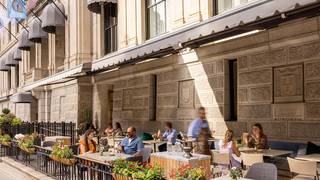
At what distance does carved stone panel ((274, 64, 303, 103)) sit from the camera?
1017 centimetres

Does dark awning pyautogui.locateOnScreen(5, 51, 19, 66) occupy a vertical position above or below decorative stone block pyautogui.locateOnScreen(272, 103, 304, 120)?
above

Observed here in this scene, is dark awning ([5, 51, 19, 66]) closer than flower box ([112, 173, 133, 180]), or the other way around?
flower box ([112, 173, 133, 180])

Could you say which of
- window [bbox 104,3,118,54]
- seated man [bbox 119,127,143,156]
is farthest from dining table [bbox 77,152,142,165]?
window [bbox 104,3,118,54]

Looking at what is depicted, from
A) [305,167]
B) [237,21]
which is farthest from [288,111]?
[305,167]

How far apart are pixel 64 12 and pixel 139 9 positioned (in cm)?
957

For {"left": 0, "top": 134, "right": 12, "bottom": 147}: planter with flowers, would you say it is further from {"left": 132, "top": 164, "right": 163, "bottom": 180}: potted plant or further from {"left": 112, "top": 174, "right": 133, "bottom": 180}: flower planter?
{"left": 132, "top": 164, "right": 163, "bottom": 180}: potted plant

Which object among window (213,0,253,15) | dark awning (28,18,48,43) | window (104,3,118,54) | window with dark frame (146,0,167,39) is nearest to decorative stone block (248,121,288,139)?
window (213,0,253,15)

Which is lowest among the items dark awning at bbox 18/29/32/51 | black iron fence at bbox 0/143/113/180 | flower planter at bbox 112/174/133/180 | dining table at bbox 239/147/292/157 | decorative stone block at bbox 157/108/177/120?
black iron fence at bbox 0/143/113/180

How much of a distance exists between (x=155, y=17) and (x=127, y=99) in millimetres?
3558

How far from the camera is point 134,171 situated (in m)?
6.99

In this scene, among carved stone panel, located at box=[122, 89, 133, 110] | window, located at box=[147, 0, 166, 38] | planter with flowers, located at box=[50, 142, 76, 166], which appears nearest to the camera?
planter with flowers, located at box=[50, 142, 76, 166]

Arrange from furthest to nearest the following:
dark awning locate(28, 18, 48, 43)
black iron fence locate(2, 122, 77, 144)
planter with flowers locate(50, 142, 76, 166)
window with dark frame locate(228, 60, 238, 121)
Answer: dark awning locate(28, 18, 48, 43)
black iron fence locate(2, 122, 77, 144)
window with dark frame locate(228, 60, 238, 121)
planter with flowers locate(50, 142, 76, 166)

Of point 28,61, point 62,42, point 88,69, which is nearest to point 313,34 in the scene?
point 88,69

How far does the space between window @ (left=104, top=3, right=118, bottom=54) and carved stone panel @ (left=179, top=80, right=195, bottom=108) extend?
295 inches
